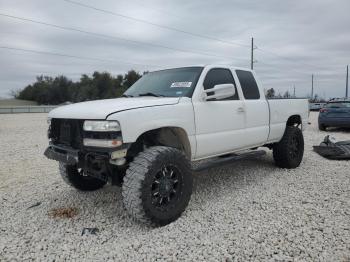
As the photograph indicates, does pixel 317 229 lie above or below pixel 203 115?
below

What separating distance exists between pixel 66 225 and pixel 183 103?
6.45 ft

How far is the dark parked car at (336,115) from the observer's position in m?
12.8

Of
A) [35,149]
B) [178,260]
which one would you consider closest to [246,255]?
[178,260]

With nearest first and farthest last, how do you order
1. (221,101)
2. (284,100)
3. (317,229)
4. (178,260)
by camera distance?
(178,260) → (317,229) → (221,101) → (284,100)

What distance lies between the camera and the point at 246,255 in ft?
9.86

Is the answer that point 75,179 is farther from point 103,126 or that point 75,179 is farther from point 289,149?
point 289,149

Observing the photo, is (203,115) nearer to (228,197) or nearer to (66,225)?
(228,197)

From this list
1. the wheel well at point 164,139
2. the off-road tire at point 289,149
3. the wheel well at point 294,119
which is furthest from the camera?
the wheel well at point 294,119

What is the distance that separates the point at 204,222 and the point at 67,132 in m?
1.91

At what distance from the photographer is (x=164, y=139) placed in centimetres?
434

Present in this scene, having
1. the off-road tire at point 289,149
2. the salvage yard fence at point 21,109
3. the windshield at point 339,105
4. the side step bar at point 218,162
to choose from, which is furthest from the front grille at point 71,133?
the salvage yard fence at point 21,109

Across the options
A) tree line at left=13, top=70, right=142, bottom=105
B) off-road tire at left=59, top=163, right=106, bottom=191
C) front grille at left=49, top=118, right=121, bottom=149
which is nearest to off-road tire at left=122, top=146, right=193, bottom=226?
front grille at left=49, top=118, right=121, bottom=149

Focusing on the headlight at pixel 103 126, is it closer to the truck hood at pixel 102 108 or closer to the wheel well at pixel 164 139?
the truck hood at pixel 102 108

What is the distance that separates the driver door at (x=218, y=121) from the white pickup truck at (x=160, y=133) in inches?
0.5
